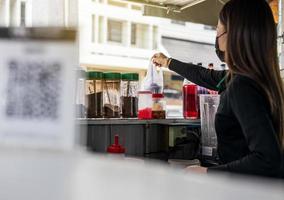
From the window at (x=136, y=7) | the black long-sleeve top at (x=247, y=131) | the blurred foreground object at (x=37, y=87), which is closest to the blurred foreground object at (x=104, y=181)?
the blurred foreground object at (x=37, y=87)

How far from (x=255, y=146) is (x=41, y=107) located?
0.60 meters

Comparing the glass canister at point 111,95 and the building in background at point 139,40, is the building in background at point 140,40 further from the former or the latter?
the glass canister at point 111,95

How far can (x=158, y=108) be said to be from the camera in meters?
1.72

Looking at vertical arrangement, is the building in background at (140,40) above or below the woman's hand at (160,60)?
above

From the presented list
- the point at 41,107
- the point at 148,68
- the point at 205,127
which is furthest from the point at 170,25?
the point at 41,107

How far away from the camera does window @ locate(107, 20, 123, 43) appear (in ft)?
10.3

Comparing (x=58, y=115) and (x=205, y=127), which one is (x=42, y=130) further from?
(x=205, y=127)

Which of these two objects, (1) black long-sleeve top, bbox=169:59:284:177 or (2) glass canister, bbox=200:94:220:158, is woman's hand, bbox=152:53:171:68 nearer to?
(2) glass canister, bbox=200:94:220:158

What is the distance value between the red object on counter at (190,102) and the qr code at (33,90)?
146 centimetres

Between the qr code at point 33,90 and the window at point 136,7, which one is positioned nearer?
the qr code at point 33,90

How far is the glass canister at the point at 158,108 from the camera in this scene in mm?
1701

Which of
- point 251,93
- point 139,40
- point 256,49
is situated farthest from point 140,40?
Answer: point 251,93

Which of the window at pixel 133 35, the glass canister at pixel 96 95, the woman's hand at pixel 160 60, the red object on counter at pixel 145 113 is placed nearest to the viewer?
the glass canister at pixel 96 95

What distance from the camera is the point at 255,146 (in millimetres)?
868
